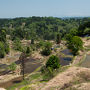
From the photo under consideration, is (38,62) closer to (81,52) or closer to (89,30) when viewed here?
(81,52)

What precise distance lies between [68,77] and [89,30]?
166 ft

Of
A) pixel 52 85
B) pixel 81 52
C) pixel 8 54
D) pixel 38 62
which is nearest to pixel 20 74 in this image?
pixel 38 62

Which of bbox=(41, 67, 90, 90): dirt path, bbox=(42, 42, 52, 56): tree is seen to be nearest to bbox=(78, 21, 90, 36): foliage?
bbox=(42, 42, 52, 56): tree

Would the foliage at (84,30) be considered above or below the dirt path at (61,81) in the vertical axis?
above

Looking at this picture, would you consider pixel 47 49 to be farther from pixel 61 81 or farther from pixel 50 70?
pixel 61 81

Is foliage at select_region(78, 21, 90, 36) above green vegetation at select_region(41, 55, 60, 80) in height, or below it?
above

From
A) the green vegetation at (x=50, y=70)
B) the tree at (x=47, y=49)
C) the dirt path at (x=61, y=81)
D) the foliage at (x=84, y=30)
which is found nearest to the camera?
the dirt path at (x=61, y=81)

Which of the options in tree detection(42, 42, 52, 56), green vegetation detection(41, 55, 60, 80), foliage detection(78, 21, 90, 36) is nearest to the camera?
green vegetation detection(41, 55, 60, 80)

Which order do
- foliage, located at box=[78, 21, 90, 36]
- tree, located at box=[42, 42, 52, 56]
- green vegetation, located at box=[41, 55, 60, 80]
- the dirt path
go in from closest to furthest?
the dirt path, green vegetation, located at box=[41, 55, 60, 80], tree, located at box=[42, 42, 52, 56], foliage, located at box=[78, 21, 90, 36]

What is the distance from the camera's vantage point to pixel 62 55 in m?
41.5

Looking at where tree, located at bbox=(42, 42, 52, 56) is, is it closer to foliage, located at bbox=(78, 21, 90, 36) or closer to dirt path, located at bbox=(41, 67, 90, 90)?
dirt path, located at bbox=(41, 67, 90, 90)

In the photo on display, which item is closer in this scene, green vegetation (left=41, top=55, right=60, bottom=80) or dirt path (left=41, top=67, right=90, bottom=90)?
dirt path (left=41, top=67, right=90, bottom=90)

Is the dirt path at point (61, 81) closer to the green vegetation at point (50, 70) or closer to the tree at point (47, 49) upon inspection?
the green vegetation at point (50, 70)

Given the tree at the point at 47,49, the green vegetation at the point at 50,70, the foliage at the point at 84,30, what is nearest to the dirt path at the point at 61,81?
the green vegetation at the point at 50,70
